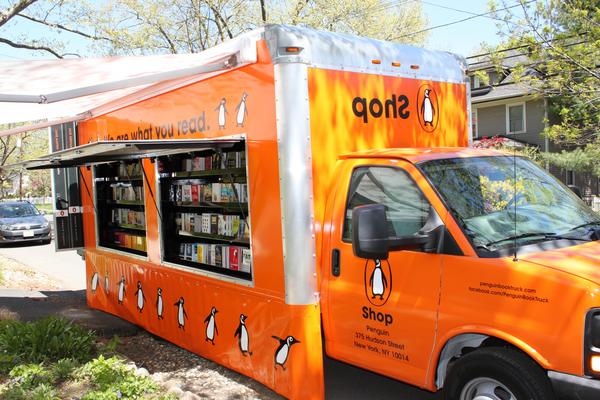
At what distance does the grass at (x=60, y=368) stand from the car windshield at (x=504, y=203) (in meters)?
2.39

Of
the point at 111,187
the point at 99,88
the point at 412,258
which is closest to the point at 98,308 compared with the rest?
the point at 111,187

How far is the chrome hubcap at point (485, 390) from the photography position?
3.12 metres

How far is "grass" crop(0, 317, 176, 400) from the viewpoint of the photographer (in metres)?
3.96

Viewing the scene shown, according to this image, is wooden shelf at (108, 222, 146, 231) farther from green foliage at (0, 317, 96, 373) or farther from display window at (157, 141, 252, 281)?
green foliage at (0, 317, 96, 373)

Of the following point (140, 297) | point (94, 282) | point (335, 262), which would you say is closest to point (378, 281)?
point (335, 262)

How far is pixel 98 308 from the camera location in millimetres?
8125

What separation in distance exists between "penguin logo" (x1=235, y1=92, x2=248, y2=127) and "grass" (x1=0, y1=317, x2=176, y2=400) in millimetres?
2222

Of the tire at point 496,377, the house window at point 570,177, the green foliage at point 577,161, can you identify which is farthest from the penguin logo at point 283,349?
the house window at point 570,177

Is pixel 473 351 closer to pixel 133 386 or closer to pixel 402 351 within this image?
pixel 402 351

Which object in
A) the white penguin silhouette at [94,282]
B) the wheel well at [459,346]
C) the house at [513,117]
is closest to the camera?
the wheel well at [459,346]

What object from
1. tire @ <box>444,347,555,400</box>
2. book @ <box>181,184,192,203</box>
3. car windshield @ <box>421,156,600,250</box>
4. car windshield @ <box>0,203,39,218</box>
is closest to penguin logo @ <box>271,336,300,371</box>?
tire @ <box>444,347,555,400</box>

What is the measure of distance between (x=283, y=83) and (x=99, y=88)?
174cm

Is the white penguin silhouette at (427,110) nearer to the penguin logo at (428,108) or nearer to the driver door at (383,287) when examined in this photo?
the penguin logo at (428,108)

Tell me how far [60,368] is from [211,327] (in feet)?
4.51
